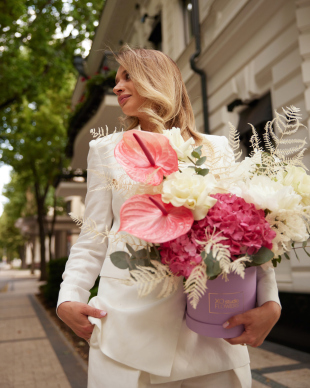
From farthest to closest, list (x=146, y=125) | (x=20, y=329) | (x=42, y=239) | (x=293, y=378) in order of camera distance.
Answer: (x=42, y=239) < (x=20, y=329) < (x=293, y=378) < (x=146, y=125)

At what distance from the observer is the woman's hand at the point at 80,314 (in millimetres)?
1330

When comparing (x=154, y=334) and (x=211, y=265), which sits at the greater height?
(x=211, y=265)

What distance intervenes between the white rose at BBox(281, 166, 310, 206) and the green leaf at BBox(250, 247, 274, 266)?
9.2 inches

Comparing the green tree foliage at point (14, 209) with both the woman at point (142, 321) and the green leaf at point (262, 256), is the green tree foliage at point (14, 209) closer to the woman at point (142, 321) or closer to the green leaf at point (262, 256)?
the woman at point (142, 321)

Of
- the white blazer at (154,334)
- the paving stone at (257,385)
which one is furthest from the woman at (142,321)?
the paving stone at (257,385)

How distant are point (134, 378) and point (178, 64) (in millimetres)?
9016

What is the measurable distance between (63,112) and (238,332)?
1910 cm

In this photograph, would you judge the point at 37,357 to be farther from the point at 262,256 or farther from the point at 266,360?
the point at 262,256

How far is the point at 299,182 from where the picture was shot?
1.16m

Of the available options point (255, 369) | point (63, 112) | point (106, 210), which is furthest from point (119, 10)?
point (106, 210)

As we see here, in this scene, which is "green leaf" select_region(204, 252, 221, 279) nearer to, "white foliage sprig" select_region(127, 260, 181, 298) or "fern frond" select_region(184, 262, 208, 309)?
"fern frond" select_region(184, 262, 208, 309)

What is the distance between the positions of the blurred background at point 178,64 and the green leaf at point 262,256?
0.71m

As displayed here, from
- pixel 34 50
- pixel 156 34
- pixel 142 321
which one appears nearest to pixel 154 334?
pixel 142 321

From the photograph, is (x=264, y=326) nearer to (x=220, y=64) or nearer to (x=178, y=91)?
(x=178, y=91)
